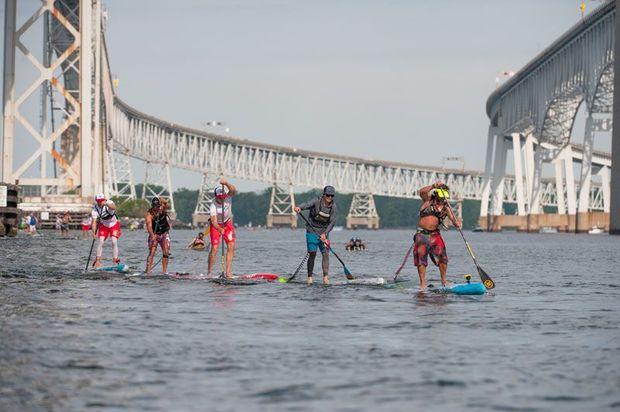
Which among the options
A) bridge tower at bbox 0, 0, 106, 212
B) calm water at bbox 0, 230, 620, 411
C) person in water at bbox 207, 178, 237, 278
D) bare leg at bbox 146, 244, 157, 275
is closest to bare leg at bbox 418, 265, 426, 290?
calm water at bbox 0, 230, 620, 411

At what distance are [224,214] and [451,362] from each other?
13791 mm

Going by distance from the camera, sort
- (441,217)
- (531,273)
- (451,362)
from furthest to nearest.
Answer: (531,273) < (441,217) < (451,362)

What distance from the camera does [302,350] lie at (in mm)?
14477

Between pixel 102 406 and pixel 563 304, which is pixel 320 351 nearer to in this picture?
pixel 102 406

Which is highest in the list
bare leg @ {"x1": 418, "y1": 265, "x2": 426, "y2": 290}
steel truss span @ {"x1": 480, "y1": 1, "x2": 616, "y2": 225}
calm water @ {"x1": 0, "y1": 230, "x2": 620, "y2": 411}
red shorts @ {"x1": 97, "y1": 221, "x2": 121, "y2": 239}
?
steel truss span @ {"x1": 480, "y1": 1, "x2": 616, "y2": 225}

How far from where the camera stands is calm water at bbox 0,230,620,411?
36.7 ft

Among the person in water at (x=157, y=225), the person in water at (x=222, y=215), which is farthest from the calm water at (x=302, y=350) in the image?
the person in water at (x=157, y=225)

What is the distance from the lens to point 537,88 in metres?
154

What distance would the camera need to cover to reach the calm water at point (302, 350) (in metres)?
11.2

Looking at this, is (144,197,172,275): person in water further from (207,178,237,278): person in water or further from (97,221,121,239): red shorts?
(97,221,121,239): red shorts

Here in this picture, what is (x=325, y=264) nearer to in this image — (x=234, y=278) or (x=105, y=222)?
(x=234, y=278)

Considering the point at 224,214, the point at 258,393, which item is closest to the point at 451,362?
the point at 258,393

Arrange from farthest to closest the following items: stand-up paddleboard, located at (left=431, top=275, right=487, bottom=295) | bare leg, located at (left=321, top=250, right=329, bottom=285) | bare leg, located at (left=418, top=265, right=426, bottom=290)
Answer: bare leg, located at (left=321, top=250, right=329, bottom=285)
bare leg, located at (left=418, top=265, right=426, bottom=290)
stand-up paddleboard, located at (left=431, top=275, right=487, bottom=295)

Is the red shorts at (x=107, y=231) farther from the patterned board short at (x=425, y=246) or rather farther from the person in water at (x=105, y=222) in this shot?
the patterned board short at (x=425, y=246)
